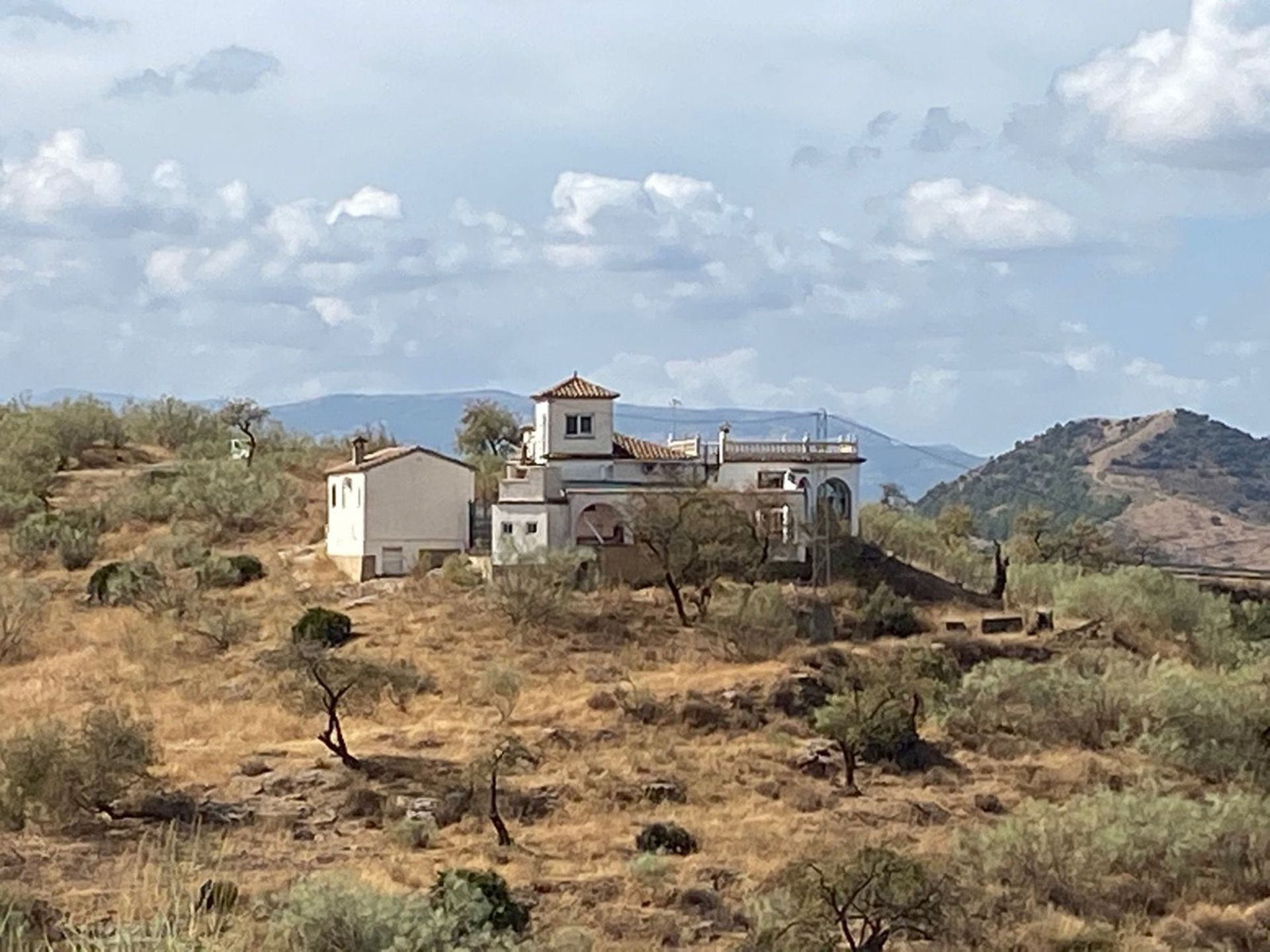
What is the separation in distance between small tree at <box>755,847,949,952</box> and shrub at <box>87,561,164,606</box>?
897 inches

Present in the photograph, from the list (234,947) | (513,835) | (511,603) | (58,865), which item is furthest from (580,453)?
(234,947)

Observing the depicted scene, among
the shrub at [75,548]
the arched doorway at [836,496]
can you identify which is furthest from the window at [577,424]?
the shrub at [75,548]

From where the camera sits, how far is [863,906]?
2791 cm

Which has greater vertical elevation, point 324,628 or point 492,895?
point 324,628

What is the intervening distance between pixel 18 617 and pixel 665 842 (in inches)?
731

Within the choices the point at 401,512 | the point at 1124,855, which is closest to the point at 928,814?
the point at 1124,855

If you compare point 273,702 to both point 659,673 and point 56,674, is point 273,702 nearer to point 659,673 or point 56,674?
point 56,674

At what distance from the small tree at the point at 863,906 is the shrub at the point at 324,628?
52.4 ft

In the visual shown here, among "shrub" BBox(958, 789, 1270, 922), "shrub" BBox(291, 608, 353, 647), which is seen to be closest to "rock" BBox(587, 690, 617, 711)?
"shrub" BBox(291, 608, 353, 647)

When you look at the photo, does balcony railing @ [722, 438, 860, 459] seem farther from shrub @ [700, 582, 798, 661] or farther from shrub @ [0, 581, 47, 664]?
shrub @ [0, 581, 47, 664]

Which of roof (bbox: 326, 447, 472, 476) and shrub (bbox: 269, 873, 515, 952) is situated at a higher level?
roof (bbox: 326, 447, 472, 476)

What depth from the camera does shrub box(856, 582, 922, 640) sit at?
46094 mm

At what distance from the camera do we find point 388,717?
129ft

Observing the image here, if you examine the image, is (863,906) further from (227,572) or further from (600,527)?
(227,572)
